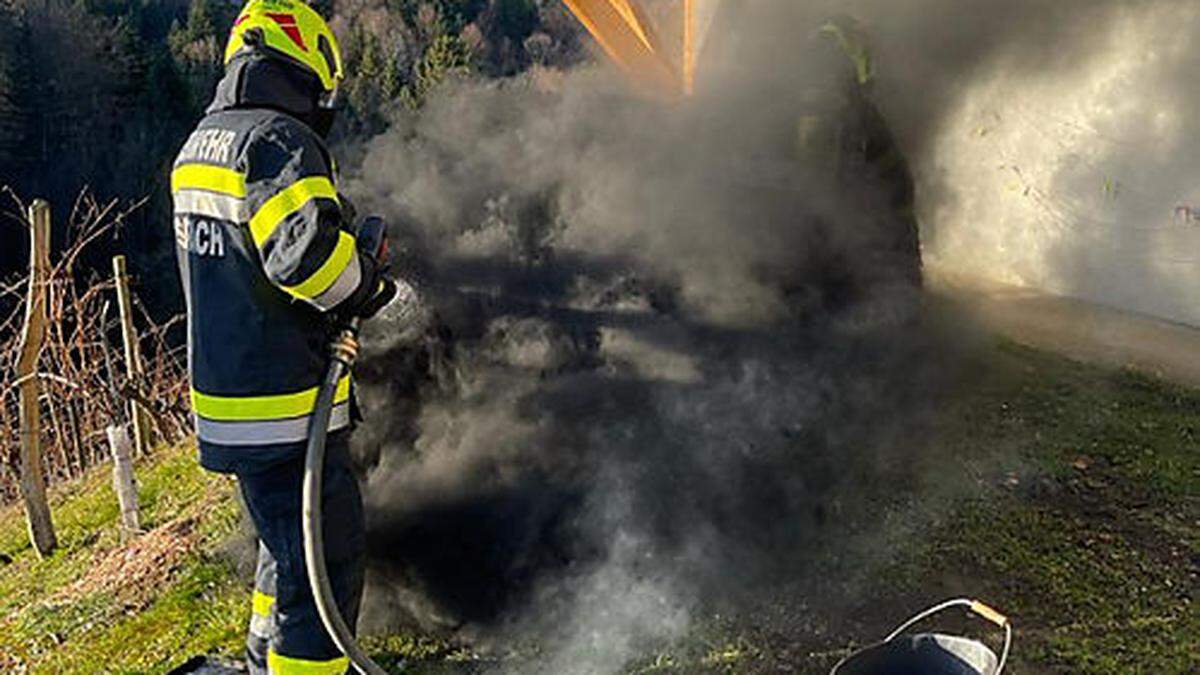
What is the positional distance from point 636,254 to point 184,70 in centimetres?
3918

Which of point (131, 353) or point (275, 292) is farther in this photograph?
point (131, 353)

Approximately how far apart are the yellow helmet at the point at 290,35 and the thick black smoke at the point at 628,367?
5.27 feet

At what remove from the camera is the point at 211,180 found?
308 cm

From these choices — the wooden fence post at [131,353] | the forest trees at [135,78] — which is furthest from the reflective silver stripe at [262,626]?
the forest trees at [135,78]

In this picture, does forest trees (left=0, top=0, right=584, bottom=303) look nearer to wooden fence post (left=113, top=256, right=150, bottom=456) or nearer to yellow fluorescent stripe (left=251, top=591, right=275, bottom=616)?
wooden fence post (left=113, top=256, right=150, bottom=456)

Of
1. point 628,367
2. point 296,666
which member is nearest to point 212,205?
point 296,666

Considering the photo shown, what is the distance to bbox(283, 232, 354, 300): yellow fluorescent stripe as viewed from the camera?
2.97 meters

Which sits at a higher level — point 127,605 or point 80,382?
point 127,605

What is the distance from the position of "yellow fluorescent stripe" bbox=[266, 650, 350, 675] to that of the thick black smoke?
814 mm

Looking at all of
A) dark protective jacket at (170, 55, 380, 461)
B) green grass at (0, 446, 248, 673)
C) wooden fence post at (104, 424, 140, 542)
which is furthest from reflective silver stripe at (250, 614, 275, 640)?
wooden fence post at (104, 424, 140, 542)

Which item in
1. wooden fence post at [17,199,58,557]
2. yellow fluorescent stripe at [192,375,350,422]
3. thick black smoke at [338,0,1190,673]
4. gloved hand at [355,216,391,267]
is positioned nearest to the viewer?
yellow fluorescent stripe at [192,375,350,422]

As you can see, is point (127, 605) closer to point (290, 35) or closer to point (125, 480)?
point (125, 480)

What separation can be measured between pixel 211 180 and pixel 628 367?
246cm

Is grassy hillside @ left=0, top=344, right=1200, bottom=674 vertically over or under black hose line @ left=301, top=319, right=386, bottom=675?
under
